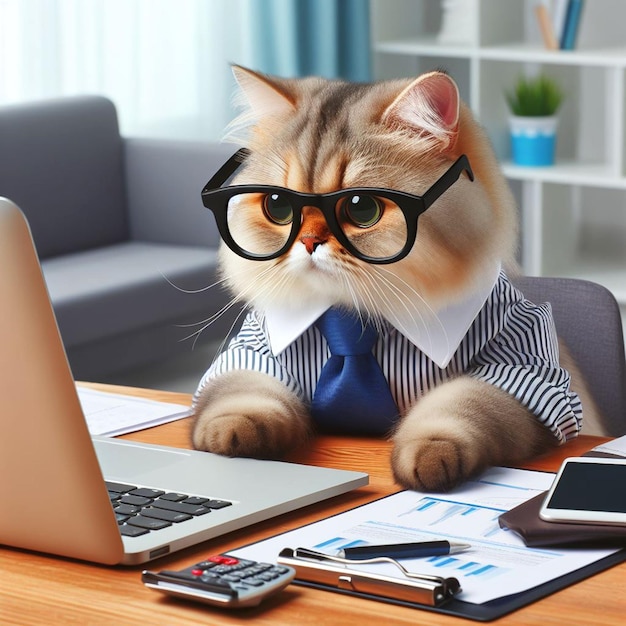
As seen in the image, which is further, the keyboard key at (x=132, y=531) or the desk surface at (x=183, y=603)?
the keyboard key at (x=132, y=531)

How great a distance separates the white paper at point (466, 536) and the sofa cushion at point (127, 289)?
7.24ft

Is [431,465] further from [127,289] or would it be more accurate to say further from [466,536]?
[127,289]

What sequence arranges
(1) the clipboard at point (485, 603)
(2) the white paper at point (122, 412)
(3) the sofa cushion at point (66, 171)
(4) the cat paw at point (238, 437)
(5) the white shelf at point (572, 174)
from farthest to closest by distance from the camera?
(5) the white shelf at point (572, 174), (3) the sofa cushion at point (66, 171), (2) the white paper at point (122, 412), (4) the cat paw at point (238, 437), (1) the clipboard at point (485, 603)

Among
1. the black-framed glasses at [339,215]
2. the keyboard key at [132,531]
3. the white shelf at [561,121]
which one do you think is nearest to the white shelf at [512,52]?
the white shelf at [561,121]

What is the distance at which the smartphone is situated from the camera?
889 mm

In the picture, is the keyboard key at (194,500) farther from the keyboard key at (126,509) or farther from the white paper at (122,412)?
the white paper at (122,412)

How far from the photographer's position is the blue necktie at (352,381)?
1.18m

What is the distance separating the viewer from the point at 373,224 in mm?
1087

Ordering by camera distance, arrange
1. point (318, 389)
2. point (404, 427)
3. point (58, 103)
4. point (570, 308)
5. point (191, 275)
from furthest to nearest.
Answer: point (58, 103), point (191, 275), point (570, 308), point (318, 389), point (404, 427)

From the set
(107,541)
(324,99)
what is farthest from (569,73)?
(107,541)

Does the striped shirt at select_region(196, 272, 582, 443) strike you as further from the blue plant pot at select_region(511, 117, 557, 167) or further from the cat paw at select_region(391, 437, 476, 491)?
the blue plant pot at select_region(511, 117, 557, 167)

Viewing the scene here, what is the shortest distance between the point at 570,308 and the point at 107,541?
87 centimetres

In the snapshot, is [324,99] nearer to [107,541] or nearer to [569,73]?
[107,541]

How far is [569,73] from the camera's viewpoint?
448 centimetres
